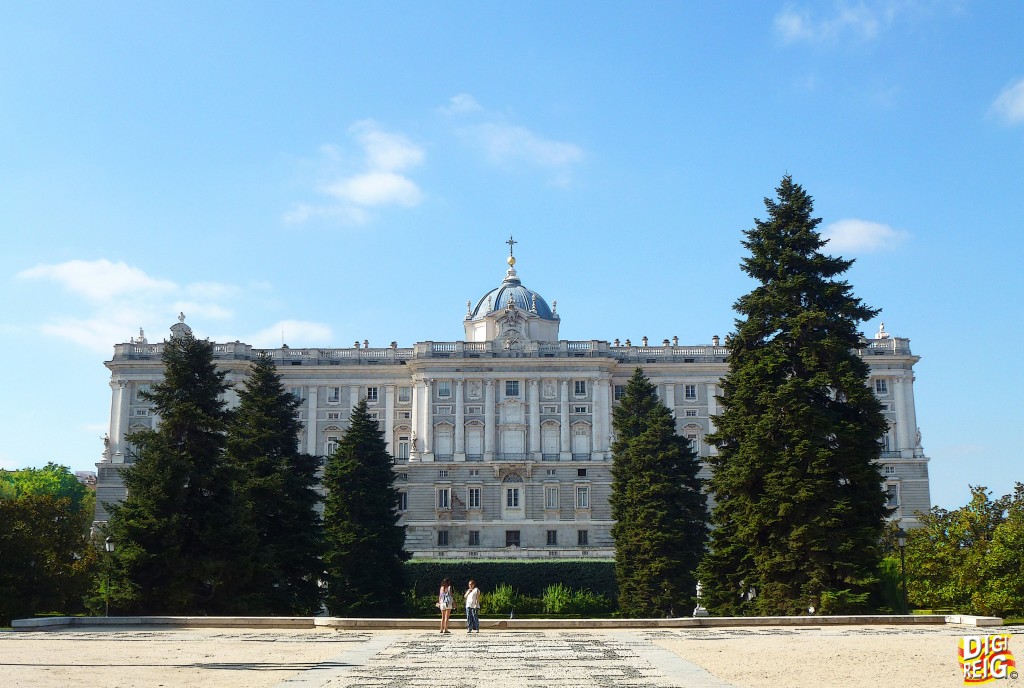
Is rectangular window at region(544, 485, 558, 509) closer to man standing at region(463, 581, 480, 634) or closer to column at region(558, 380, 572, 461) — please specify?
column at region(558, 380, 572, 461)

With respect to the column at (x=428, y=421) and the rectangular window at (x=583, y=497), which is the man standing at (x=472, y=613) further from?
the column at (x=428, y=421)

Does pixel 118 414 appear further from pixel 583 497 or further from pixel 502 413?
pixel 583 497

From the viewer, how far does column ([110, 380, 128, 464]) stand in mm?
84312

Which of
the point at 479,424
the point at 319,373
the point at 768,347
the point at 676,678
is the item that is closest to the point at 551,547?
the point at 479,424

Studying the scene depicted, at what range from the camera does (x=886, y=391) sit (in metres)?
86.4

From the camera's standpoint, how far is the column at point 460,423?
81.9 meters

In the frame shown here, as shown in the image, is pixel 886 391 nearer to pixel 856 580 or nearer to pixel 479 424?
pixel 479 424

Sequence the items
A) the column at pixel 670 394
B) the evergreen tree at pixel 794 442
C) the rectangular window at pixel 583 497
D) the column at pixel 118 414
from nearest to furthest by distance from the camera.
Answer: the evergreen tree at pixel 794 442 → the rectangular window at pixel 583 497 → the column at pixel 118 414 → the column at pixel 670 394

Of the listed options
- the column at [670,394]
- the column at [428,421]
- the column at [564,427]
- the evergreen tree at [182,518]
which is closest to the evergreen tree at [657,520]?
the evergreen tree at [182,518]

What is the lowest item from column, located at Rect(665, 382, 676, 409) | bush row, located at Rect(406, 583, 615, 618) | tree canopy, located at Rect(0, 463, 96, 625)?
bush row, located at Rect(406, 583, 615, 618)

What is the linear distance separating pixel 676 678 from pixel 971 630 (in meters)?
12.1

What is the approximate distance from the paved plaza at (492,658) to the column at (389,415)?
5939cm

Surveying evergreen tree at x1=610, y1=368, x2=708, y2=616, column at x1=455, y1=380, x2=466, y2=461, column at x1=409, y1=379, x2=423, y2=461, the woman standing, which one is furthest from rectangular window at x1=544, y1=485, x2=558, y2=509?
the woman standing

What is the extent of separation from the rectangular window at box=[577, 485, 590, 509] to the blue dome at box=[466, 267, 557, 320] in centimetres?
1578
